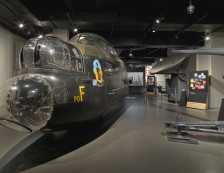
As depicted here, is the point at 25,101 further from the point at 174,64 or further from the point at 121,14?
the point at 174,64

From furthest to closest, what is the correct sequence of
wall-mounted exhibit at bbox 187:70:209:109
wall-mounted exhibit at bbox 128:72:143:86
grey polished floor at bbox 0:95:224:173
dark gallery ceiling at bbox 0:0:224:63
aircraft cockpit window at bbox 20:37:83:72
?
wall-mounted exhibit at bbox 128:72:143:86, wall-mounted exhibit at bbox 187:70:209:109, dark gallery ceiling at bbox 0:0:224:63, aircraft cockpit window at bbox 20:37:83:72, grey polished floor at bbox 0:95:224:173

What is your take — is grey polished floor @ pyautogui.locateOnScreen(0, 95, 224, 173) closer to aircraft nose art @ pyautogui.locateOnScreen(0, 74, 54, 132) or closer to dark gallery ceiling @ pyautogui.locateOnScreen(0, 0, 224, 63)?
aircraft nose art @ pyautogui.locateOnScreen(0, 74, 54, 132)

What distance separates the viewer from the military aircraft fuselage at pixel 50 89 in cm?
145

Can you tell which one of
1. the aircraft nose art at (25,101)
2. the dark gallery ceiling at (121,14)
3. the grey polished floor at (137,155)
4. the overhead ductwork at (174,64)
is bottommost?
the grey polished floor at (137,155)

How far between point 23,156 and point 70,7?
5136 mm

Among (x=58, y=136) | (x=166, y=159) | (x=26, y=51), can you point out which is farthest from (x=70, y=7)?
(x=166, y=159)

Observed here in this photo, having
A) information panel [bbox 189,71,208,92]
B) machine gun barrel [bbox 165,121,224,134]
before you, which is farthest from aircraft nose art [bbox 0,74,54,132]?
information panel [bbox 189,71,208,92]

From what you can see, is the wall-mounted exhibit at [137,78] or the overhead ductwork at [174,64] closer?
the overhead ductwork at [174,64]

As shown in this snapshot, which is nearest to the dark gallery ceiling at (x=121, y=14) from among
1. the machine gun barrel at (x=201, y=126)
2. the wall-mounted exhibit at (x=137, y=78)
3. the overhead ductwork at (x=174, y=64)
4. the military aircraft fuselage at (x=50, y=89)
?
the overhead ductwork at (x=174, y=64)

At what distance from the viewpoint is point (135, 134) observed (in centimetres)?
264

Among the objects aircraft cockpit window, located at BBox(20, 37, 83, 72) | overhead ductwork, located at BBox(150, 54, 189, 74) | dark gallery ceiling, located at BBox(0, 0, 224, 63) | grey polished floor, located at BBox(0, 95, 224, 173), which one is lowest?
grey polished floor, located at BBox(0, 95, 224, 173)

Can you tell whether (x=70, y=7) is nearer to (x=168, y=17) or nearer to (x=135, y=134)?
(x=168, y=17)

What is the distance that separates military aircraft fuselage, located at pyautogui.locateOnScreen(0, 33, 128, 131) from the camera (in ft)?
4.75

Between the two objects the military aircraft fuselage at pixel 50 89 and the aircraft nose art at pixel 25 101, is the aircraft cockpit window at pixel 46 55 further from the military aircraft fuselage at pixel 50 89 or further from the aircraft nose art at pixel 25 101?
the aircraft nose art at pixel 25 101
